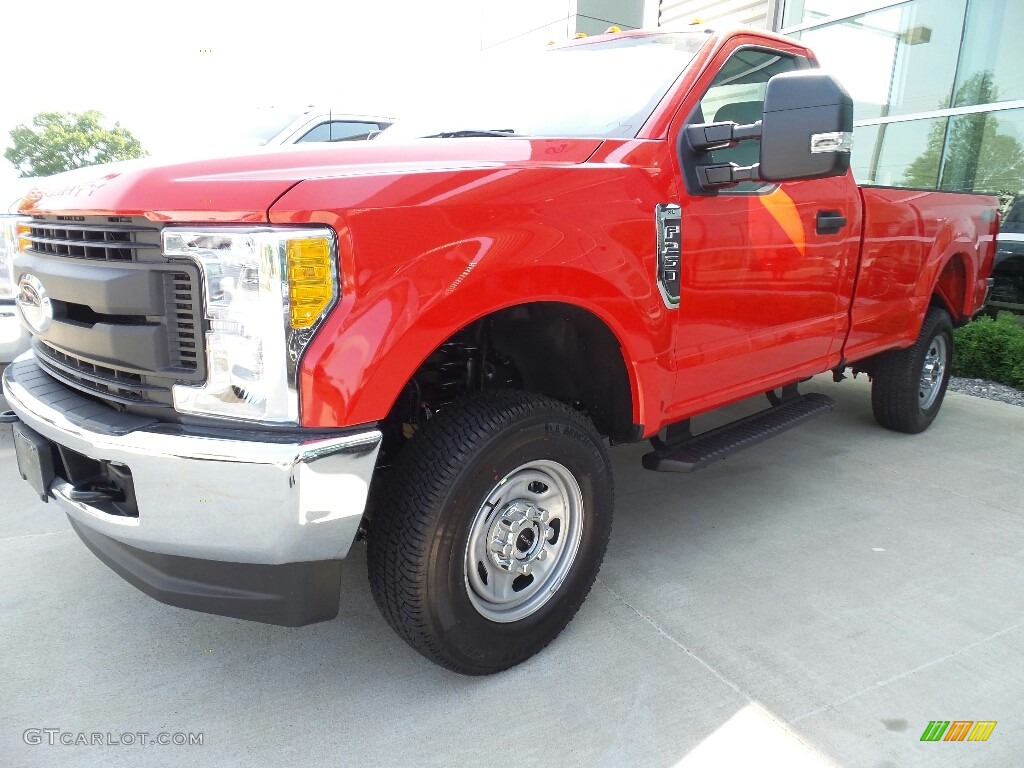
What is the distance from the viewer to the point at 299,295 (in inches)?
62.5

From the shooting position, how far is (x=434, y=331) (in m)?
1.77

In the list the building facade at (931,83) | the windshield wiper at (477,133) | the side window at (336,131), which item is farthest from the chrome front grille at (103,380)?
the building facade at (931,83)

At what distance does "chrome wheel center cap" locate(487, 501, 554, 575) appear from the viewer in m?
2.15

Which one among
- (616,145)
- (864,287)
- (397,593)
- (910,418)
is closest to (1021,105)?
(910,418)

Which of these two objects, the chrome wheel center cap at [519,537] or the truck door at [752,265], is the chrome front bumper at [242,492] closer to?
the chrome wheel center cap at [519,537]

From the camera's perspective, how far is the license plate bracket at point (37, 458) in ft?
6.54

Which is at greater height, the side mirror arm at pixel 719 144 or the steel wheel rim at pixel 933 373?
the side mirror arm at pixel 719 144

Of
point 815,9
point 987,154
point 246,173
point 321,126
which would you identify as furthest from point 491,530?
point 815,9

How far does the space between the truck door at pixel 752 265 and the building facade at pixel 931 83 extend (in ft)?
17.1

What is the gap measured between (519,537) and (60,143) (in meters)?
36.7

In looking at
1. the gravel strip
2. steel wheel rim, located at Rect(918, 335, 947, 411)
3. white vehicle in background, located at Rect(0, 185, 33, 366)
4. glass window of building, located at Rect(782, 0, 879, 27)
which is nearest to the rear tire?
steel wheel rim, located at Rect(918, 335, 947, 411)

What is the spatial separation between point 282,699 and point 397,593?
525mm

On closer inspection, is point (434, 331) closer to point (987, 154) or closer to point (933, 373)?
point (933, 373)

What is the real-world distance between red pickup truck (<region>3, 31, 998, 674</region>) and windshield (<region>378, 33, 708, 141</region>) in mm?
17
